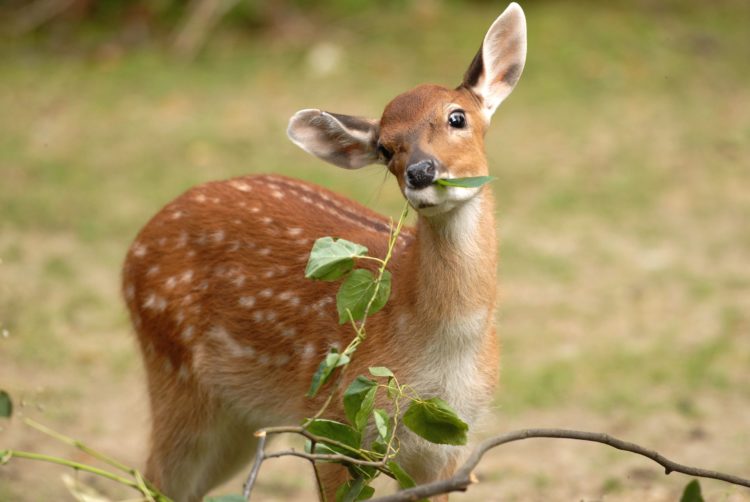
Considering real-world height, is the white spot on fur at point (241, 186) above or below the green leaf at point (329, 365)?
above

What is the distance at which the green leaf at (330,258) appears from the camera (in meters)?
3.60

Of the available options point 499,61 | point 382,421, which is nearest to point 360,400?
point 382,421

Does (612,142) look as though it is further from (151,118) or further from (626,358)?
(151,118)

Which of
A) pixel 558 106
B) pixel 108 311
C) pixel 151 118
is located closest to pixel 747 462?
pixel 108 311

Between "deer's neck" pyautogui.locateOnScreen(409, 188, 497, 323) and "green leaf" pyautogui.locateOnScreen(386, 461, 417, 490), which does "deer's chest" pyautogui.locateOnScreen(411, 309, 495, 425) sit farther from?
"green leaf" pyautogui.locateOnScreen(386, 461, 417, 490)

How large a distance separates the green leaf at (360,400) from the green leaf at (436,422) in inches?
5.3

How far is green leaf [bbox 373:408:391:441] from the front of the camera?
363 cm

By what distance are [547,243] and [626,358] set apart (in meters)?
1.56

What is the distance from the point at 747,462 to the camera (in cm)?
555

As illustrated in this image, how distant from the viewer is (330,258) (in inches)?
142

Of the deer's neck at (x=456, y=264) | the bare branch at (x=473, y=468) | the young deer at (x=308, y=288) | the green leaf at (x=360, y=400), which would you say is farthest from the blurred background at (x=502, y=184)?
the bare branch at (x=473, y=468)

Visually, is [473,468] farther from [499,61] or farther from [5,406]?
[499,61]

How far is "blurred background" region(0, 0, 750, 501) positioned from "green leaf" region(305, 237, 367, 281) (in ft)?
2.84

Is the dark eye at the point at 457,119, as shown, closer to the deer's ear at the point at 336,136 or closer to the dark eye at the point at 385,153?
the dark eye at the point at 385,153
